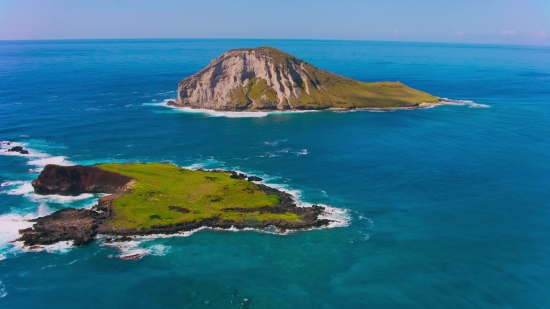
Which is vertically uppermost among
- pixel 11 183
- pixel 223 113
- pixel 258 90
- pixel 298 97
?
pixel 258 90

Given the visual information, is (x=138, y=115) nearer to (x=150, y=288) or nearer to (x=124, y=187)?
(x=124, y=187)

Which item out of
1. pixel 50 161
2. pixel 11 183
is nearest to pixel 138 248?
pixel 11 183

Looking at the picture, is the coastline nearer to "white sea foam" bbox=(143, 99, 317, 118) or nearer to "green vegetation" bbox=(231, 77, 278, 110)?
"white sea foam" bbox=(143, 99, 317, 118)

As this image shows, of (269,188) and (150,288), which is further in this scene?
(269,188)

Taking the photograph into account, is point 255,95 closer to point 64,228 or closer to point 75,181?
point 75,181

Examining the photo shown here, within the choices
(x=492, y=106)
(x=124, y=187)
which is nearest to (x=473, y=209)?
(x=124, y=187)

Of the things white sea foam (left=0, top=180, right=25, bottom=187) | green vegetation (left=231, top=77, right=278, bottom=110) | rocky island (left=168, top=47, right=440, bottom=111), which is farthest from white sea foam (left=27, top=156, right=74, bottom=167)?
green vegetation (left=231, top=77, right=278, bottom=110)
